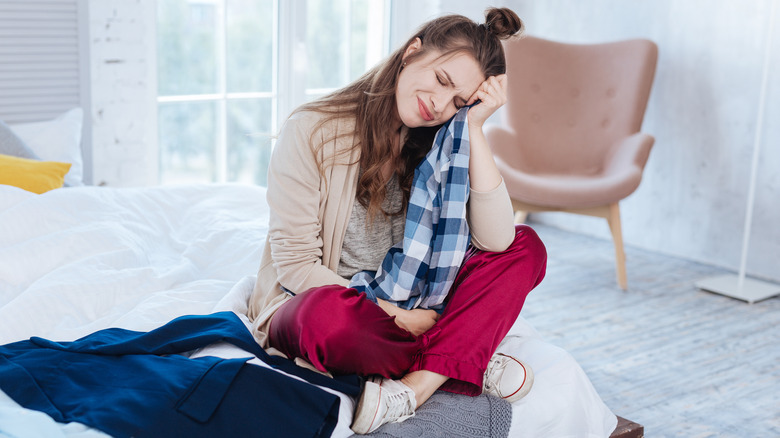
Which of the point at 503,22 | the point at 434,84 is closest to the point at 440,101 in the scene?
the point at 434,84

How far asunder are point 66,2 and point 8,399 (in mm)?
1915

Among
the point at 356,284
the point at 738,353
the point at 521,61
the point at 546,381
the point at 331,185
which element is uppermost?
the point at 521,61

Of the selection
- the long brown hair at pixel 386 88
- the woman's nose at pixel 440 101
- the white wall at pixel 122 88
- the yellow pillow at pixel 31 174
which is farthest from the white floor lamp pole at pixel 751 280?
the yellow pillow at pixel 31 174

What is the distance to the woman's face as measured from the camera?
1461 mm

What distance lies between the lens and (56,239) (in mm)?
1679

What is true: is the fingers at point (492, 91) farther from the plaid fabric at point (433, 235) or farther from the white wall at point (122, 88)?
the white wall at point (122, 88)

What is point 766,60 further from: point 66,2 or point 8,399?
point 8,399

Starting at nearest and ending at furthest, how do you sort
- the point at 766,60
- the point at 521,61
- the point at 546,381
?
the point at 546,381, the point at 766,60, the point at 521,61

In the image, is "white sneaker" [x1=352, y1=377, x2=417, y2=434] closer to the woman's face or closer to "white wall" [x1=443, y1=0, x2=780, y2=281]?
the woman's face

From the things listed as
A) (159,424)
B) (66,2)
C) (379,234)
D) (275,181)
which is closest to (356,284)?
(379,234)

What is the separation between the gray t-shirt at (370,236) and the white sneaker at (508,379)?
1.15 ft

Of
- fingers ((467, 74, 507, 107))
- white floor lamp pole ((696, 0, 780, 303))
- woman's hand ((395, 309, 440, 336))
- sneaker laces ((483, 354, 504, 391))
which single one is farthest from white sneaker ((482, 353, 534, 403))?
white floor lamp pole ((696, 0, 780, 303))

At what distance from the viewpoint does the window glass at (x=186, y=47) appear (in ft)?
10.5

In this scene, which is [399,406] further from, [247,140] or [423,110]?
[247,140]
